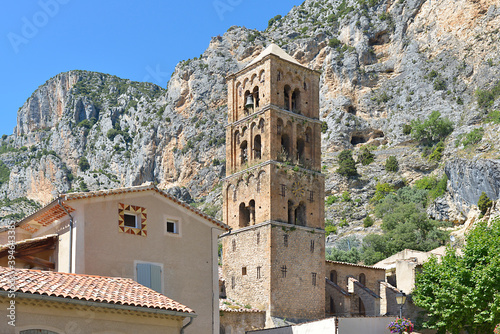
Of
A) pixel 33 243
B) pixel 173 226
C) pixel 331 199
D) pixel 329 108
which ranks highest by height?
pixel 329 108

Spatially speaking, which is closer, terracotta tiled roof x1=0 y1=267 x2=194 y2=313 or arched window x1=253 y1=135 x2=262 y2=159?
terracotta tiled roof x1=0 y1=267 x2=194 y2=313

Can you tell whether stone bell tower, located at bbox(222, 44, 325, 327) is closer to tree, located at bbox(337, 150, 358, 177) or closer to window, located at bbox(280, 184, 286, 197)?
window, located at bbox(280, 184, 286, 197)

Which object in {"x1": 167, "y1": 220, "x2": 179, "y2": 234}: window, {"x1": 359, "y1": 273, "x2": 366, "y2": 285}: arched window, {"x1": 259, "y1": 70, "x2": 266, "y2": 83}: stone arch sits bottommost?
{"x1": 359, "y1": 273, "x2": 366, "y2": 285}: arched window

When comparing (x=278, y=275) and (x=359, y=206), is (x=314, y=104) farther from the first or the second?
(x=359, y=206)

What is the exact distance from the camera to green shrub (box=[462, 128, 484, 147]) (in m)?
89.4

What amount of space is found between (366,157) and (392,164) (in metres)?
5.76

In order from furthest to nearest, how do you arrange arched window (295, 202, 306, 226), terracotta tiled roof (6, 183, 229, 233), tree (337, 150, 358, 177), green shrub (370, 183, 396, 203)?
tree (337, 150, 358, 177) → green shrub (370, 183, 396, 203) → arched window (295, 202, 306, 226) → terracotta tiled roof (6, 183, 229, 233)

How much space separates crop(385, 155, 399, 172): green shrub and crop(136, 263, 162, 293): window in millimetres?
78400

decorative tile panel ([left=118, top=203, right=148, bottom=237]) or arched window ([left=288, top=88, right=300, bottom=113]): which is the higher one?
arched window ([left=288, top=88, right=300, bottom=113])

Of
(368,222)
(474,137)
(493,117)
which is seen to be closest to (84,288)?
(368,222)

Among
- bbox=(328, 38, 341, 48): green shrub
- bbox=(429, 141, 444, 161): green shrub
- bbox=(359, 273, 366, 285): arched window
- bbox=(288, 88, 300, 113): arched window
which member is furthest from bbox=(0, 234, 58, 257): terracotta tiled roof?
bbox=(328, 38, 341, 48): green shrub

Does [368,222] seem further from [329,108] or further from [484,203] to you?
[329,108]

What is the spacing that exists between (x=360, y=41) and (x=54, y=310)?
112 m

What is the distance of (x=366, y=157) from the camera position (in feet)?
347
